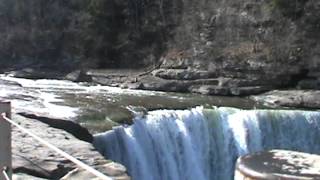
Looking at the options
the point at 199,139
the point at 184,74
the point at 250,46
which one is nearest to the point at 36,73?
the point at 184,74

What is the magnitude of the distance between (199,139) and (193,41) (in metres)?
16.4

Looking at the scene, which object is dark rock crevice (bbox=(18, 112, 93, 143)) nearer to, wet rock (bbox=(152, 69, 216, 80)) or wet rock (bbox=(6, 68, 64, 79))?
wet rock (bbox=(152, 69, 216, 80))

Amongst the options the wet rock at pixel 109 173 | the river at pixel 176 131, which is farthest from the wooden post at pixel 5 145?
the river at pixel 176 131

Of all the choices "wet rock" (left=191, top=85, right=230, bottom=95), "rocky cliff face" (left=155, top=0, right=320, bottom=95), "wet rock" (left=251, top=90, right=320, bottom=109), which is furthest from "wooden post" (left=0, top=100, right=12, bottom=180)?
"rocky cliff face" (left=155, top=0, right=320, bottom=95)

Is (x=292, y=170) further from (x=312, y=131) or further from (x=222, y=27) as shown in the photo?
(x=222, y=27)

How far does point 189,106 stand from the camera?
18688mm

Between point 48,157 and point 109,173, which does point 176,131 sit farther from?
point 109,173

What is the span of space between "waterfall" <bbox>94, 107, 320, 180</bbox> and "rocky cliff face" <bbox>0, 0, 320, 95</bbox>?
6.99 m

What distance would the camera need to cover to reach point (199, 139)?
15758 millimetres

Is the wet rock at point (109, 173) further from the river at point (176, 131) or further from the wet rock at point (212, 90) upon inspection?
the wet rock at point (212, 90)

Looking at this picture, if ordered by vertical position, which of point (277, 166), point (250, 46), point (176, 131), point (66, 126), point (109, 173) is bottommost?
point (176, 131)

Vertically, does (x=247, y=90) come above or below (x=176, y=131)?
below

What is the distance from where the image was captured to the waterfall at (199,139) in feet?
45.8

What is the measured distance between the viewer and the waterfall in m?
14.0
